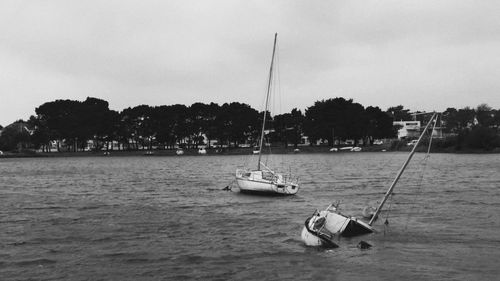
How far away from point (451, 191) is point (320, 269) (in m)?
44.0

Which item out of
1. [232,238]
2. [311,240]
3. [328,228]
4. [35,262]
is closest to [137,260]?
[35,262]

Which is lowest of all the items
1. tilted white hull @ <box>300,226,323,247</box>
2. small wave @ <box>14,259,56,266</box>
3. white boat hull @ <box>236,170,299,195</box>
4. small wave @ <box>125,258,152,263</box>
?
small wave @ <box>125,258,152,263</box>

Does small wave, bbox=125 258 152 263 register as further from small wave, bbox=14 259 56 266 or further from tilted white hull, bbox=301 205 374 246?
tilted white hull, bbox=301 205 374 246

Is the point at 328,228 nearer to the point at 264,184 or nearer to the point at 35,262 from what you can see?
the point at 35,262

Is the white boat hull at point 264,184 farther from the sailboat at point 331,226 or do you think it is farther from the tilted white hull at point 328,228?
the tilted white hull at point 328,228

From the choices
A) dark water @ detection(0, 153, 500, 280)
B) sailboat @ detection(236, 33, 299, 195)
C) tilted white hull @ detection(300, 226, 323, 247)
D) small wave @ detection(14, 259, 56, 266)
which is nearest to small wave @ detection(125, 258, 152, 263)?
dark water @ detection(0, 153, 500, 280)

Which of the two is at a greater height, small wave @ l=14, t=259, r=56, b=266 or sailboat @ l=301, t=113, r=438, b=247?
sailboat @ l=301, t=113, r=438, b=247

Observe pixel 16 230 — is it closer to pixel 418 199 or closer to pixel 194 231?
pixel 194 231

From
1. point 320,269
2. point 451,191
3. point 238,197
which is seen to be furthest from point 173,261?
point 451,191

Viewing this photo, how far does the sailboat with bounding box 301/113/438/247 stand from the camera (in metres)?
32.4

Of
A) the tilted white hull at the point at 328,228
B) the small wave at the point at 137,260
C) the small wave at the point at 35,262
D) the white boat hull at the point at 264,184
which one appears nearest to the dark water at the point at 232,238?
the small wave at the point at 35,262

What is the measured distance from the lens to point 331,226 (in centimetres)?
3494

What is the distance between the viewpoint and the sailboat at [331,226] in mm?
32403

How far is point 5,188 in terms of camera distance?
77500mm
